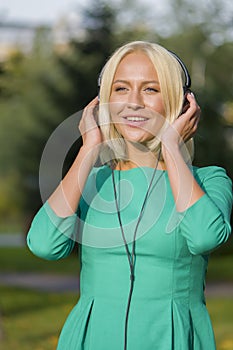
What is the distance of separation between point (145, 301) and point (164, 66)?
2.24ft

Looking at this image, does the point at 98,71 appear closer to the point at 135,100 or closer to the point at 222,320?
the point at 222,320

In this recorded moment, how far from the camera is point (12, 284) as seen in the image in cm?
1393

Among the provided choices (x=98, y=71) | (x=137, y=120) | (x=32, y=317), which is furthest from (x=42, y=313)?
(x=98, y=71)

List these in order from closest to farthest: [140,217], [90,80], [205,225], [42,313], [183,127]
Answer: [205,225] → [140,217] → [183,127] → [42,313] → [90,80]

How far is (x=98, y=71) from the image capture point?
62.7ft

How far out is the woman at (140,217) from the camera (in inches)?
98.7

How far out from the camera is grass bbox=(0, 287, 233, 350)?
8.16 meters

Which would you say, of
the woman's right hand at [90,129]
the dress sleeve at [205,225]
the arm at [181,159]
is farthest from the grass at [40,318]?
the dress sleeve at [205,225]

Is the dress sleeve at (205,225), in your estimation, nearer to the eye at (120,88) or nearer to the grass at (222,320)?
the eye at (120,88)

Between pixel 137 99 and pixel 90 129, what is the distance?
0.19 metres

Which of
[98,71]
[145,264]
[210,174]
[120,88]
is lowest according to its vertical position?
[98,71]

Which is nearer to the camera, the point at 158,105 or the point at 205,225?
the point at 205,225

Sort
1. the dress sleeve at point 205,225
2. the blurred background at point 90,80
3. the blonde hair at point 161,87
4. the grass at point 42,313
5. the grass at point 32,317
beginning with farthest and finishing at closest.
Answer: the blurred background at point 90,80, the grass at point 42,313, the grass at point 32,317, the blonde hair at point 161,87, the dress sleeve at point 205,225

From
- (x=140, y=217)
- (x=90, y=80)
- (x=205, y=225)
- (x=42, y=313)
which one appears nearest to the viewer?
(x=205, y=225)
